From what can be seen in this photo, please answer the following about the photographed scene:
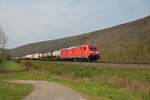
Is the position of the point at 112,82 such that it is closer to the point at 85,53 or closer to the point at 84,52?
the point at 85,53

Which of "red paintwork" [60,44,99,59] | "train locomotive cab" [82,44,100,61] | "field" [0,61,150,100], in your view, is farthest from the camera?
"red paintwork" [60,44,99,59]

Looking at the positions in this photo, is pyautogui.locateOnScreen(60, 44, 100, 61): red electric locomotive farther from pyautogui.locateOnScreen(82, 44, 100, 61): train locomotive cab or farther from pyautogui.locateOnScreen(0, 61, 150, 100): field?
pyautogui.locateOnScreen(0, 61, 150, 100): field

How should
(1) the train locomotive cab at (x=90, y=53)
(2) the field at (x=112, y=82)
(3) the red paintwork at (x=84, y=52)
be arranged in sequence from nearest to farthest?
(2) the field at (x=112, y=82) → (1) the train locomotive cab at (x=90, y=53) → (3) the red paintwork at (x=84, y=52)

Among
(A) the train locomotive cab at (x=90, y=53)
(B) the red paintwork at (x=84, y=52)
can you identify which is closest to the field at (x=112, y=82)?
(A) the train locomotive cab at (x=90, y=53)

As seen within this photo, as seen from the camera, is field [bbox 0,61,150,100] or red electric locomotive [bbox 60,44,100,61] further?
red electric locomotive [bbox 60,44,100,61]

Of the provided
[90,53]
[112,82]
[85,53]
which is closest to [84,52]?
[85,53]

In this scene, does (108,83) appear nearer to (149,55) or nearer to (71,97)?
(71,97)

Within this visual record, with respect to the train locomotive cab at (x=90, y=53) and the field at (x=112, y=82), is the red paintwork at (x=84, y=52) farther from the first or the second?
the field at (x=112, y=82)

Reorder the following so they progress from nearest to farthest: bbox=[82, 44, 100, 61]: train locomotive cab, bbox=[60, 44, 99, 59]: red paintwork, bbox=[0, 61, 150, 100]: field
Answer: bbox=[0, 61, 150, 100]: field < bbox=[82, 44, 100, 61]: train locomotive cab < bbox=[60, 44, 99, 59]: red paintwork

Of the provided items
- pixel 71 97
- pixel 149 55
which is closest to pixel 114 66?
pixel 71 97

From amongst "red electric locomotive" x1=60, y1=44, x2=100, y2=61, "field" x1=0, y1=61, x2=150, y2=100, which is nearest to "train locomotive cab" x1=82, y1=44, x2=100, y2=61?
"red electric locomotive" x1=60, y1=44, x2=100, y2=61

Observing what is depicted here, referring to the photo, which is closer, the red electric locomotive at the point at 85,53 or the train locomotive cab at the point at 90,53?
the train locomotive cab at the point at 90,53

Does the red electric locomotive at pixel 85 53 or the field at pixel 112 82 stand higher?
the red electric locomotive at pixel 85 53

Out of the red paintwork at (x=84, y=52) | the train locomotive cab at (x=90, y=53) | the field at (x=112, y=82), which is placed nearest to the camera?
the field at (x=112, y=82)
